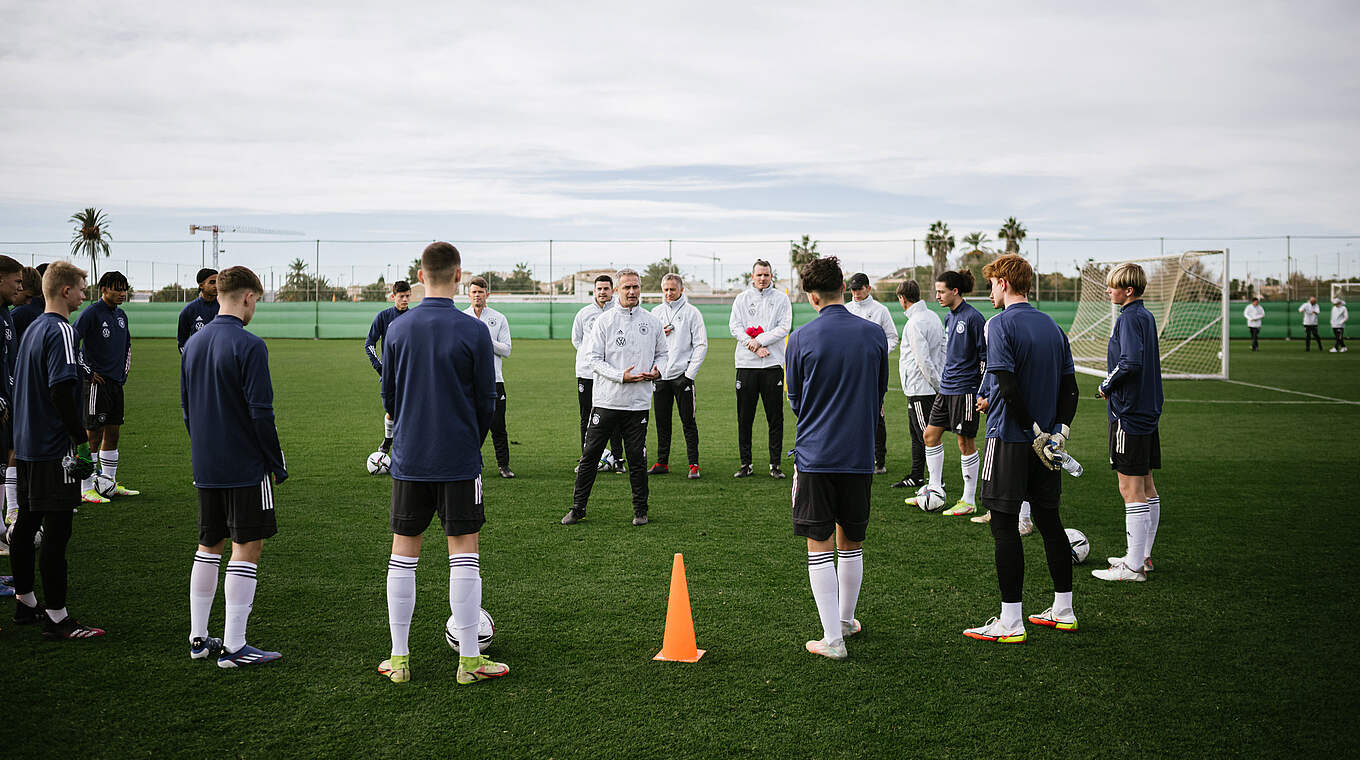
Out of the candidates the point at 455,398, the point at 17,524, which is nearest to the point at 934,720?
the point at 455,398

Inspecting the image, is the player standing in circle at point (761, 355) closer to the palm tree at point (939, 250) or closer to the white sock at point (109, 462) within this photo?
the white sock at point (109, 462)

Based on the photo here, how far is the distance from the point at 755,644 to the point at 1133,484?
120 inches

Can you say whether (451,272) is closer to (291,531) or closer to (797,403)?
(797,403)

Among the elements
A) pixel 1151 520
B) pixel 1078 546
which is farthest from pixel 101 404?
pixel 1151 520

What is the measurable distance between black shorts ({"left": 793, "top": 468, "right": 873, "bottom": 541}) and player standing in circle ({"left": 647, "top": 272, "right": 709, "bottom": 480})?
4.91m

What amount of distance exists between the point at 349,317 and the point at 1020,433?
39868 mm

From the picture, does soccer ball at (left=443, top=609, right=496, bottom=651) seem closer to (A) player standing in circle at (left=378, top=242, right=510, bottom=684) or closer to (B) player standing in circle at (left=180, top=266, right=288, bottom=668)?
(A) player standing in circle at (left=378, top=242, right=510, bottom=684)

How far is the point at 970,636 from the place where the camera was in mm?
4945

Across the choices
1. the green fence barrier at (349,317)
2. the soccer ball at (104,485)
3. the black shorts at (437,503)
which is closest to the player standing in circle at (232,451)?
the black shorts at (437,503)

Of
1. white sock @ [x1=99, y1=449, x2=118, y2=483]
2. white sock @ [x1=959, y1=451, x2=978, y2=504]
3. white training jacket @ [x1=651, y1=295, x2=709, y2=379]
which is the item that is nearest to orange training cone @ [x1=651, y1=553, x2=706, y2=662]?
white sock @ [x1=959, y1=451, x2=978, y2=504]

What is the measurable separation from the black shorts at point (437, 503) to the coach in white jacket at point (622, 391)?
2.99 meters

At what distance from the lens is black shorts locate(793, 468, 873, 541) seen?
458cm

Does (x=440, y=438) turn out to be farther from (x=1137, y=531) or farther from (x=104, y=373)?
(x=104, y=373)

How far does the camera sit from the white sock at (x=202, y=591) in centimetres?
450
